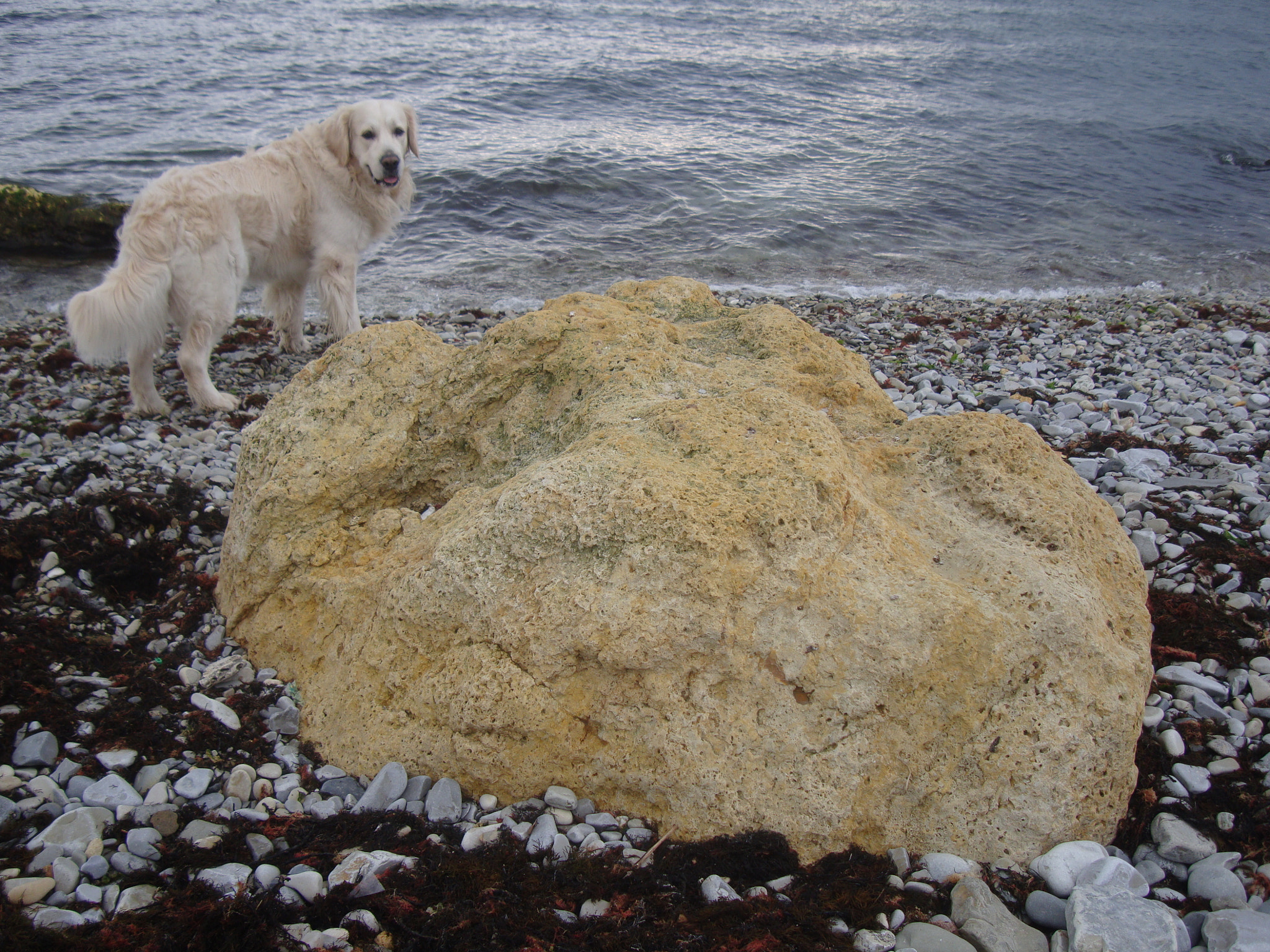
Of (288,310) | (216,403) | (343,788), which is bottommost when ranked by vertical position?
(343,788)

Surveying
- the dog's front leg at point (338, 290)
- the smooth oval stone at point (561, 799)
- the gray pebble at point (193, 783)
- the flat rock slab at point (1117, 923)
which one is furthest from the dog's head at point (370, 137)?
the flat rock slab at point (1117, 923)

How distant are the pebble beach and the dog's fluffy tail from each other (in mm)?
1201

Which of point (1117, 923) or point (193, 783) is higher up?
point (1117, 923)

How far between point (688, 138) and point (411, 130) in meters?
10.2

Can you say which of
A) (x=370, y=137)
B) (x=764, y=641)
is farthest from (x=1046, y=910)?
(x=370, y=137)

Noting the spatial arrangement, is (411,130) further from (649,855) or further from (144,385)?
(649,855)

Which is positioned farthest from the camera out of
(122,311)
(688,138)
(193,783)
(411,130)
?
(688,138)

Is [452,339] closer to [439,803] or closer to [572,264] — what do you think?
[572,264]

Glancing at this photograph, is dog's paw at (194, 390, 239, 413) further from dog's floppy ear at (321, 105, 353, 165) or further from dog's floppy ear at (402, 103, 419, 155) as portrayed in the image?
dog's floppy ear at (402, 103, 419, 155)

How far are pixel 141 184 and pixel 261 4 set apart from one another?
16.9 metres

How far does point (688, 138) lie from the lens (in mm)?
15773

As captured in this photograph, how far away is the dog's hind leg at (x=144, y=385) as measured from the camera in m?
5.69

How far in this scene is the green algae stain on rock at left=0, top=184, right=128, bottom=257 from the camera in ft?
31.2

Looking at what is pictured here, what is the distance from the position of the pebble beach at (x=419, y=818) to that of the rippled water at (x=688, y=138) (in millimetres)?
6185
